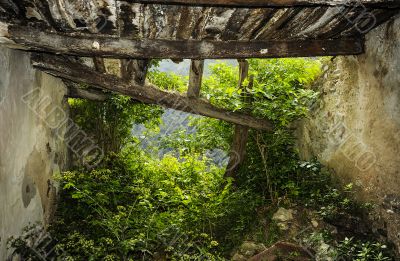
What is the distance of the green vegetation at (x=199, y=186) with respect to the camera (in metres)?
5.03

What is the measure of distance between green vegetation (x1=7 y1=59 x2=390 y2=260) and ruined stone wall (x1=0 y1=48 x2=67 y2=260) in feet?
1.35

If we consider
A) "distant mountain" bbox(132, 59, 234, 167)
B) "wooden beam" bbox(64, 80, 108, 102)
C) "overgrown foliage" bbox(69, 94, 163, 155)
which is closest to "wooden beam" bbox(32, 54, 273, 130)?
"distant mountain" bbox(132, 59, 234, 167)

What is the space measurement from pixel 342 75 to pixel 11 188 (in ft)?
16.5

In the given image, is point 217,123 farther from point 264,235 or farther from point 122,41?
point 122,41

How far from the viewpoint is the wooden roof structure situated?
312 centimetres

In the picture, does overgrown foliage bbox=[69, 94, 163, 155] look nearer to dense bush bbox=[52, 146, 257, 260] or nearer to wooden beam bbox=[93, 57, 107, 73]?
dense bush bbox=[52, 146, 257, 260]

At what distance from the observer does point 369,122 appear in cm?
453

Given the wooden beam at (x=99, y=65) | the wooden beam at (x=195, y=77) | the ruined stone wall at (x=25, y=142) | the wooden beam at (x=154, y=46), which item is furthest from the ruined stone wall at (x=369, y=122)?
the ruined stone wall at (x=25, y=142)

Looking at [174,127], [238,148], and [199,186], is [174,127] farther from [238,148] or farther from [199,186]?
[199,186]

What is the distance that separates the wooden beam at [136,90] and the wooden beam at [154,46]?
1062 mm

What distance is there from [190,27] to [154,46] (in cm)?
48

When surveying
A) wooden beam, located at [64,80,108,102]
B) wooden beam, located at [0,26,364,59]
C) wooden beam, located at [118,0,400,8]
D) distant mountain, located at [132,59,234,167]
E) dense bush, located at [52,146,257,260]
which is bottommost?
dense bush, located at [52,146,257,260]

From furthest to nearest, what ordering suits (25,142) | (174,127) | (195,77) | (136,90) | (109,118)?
(174,127) → (109,118) → (195,77) → (136,90) → (25,142)

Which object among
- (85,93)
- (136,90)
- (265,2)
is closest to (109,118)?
(85,93)
